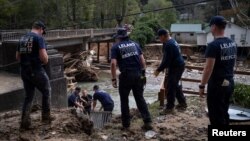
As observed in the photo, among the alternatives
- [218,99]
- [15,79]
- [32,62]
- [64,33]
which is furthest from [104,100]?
[64,33]

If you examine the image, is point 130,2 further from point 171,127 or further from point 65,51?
point 171,127

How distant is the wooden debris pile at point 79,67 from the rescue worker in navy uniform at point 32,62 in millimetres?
25086

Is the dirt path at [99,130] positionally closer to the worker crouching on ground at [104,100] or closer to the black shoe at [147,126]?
the black shoe at [147,126]

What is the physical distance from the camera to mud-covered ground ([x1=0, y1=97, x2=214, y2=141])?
6080 millimetres

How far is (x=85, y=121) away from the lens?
6492 millimetres

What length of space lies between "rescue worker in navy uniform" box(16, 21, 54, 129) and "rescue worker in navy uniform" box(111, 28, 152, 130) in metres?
1.13

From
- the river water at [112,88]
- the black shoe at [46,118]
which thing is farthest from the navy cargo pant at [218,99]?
the river water at [112,88]

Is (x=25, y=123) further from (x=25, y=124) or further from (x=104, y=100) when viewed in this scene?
(x=104, y=100)

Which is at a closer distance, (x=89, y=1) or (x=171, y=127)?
(x=171, y=127)

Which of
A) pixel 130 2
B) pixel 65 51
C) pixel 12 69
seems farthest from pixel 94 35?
pixel 12 69

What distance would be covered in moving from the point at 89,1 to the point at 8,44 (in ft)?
155

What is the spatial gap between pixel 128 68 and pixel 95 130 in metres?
1.27

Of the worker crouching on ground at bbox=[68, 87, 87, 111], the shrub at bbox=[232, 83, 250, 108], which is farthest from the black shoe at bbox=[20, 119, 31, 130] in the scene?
the shrub at bbox=[232, 83, 250, 108]

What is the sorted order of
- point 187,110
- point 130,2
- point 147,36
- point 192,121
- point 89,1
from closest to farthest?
point 192,121 < point 187,110 < point 147,36 < point 89,1 < point 130,2
